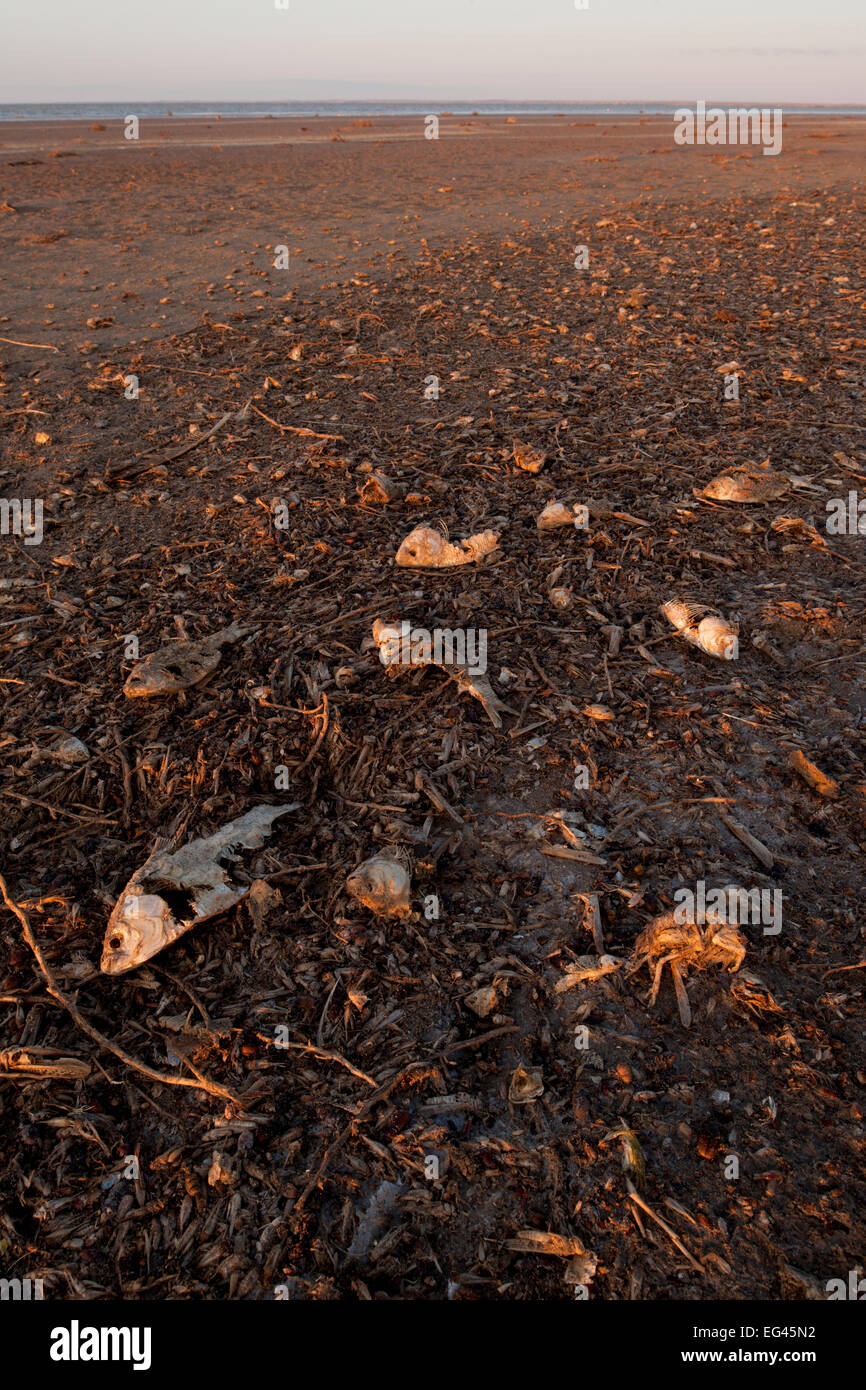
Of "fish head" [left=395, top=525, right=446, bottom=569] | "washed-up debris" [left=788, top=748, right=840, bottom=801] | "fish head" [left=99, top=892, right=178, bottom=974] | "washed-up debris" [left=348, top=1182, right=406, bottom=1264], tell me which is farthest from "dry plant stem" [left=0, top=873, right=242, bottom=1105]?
"fish head" [left=395, top=525, right=446, bottom=569]

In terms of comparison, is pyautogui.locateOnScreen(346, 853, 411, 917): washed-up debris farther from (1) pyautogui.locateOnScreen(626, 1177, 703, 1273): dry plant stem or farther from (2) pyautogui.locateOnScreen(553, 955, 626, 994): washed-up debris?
(1) pyautogui.locateOnScreen(626, 1177, 703, 1273): dry plant stem

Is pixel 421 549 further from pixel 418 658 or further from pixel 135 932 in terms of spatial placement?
pixel 135 932

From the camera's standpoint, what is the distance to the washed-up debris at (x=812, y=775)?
3069 mm

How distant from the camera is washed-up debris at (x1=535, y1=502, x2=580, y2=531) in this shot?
4.79 m

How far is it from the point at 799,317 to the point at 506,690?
273 inches

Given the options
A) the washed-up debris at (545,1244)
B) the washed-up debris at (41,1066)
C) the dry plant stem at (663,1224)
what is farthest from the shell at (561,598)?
the washed-up debris at (41,1066)

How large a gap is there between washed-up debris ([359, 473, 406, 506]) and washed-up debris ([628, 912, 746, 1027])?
3488 millimetres

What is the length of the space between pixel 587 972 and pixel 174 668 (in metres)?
2.41

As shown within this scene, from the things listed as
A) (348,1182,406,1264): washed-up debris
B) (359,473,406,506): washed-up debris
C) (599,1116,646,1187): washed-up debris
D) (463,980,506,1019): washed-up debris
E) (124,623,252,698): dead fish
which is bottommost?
(348,1182,406,1264): washed-up debris

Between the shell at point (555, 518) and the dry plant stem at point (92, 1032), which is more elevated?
the shell at point (555, 518)

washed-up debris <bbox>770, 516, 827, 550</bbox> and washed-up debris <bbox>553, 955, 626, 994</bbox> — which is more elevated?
washed-up debris <bbox>770, 516, 827, 550</bbox>

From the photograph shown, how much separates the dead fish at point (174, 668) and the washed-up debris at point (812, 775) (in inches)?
107

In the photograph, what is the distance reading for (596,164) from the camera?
74.8ft

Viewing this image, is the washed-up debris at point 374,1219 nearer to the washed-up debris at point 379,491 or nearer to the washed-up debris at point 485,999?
the washed-up debris at point 485,999
